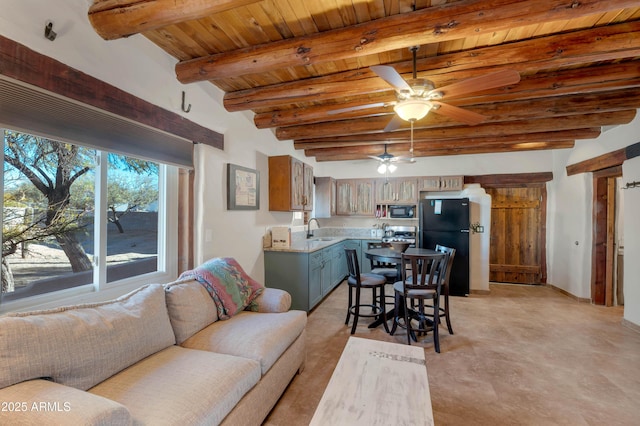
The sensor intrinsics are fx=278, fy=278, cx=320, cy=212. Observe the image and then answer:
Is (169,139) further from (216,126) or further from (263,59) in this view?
(263,59)

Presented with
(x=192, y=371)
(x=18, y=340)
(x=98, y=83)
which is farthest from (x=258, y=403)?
(x=98, y=83)

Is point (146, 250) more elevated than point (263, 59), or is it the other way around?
point (263, 59)

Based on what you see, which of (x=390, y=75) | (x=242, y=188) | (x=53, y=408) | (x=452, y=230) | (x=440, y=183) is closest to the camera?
(x=53, y=408)

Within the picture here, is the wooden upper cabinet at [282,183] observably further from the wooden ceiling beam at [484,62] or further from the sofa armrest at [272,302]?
the sofa armrest at [272,302]

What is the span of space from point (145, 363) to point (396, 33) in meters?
2.61

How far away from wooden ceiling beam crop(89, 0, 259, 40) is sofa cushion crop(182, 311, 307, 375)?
2.07m

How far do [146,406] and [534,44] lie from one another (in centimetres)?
341

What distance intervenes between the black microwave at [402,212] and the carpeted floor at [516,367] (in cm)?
217

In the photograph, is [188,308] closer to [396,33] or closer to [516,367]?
[396,33]

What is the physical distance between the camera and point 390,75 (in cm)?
186

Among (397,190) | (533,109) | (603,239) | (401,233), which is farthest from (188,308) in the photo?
(603,239)

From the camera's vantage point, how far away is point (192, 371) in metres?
1.49

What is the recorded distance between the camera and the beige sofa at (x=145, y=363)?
107 centimetres

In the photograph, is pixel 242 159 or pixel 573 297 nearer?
pixel 242 159
